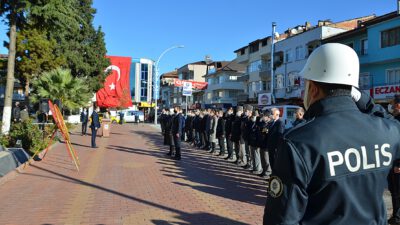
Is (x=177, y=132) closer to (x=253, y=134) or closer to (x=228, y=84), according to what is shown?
(x=253, y=134)

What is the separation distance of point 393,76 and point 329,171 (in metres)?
32.3

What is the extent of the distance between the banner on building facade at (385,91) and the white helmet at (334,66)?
29485mm

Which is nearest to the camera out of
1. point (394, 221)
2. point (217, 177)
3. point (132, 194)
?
point (394, 221)

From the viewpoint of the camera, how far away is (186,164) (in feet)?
42.3

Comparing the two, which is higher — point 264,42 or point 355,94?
point 264,42

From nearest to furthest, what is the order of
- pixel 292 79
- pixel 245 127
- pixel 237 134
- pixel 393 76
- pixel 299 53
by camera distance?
1. pixel 245 127
2. pixel 237 134
3. pixel 393 76
4. pixel 299 53
5. pixel 292 79

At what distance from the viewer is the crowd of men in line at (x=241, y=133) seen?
9.71 metres

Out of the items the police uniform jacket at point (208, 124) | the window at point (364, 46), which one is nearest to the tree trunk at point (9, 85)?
the police uniform jacket at point (208, 124)

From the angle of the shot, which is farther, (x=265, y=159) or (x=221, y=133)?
(x=221, y=133)

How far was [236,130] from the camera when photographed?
1353cm

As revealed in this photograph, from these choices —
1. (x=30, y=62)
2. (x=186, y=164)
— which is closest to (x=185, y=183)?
(x=186, y=164)

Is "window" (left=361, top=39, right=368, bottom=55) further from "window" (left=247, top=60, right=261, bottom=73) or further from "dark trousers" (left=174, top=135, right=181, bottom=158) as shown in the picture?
"dark trousers" (left=174, top=135, right=181, bottom=158)

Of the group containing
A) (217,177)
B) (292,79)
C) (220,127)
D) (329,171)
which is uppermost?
(292,79)

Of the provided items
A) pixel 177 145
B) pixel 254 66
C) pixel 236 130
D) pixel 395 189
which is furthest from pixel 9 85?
pixel 254 66
